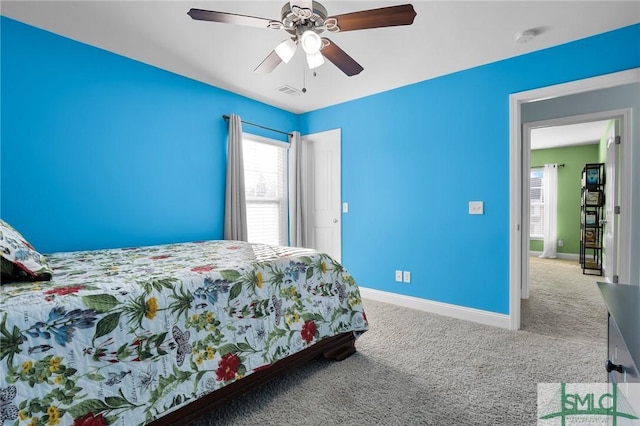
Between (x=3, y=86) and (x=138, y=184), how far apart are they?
104cm

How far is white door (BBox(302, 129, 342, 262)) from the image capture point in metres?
4.09

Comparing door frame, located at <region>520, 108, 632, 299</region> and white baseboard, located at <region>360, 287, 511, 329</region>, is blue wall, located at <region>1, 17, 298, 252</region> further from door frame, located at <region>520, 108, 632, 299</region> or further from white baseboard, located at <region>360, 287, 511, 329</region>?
door frame, located at <region>520, 108, 632, 299</region>

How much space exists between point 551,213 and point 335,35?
671cm

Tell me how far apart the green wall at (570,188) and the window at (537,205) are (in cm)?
33

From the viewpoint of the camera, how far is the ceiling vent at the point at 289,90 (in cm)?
341

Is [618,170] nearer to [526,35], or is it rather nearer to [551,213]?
[526,35]

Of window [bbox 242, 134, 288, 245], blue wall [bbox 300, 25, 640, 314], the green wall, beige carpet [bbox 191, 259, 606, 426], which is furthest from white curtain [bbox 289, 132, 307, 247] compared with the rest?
the green wall

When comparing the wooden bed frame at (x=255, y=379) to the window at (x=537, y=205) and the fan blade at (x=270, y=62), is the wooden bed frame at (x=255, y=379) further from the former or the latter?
the window at (x=537, y=205)

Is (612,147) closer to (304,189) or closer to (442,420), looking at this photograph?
(304,189)

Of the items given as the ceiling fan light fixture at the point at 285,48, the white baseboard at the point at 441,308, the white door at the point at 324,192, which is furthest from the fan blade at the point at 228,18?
the white baseboard at the point at 441,308

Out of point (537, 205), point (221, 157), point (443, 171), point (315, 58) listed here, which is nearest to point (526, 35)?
point (443, 171)

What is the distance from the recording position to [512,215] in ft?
9.21

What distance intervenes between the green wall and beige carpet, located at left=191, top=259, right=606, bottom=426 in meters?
4.22

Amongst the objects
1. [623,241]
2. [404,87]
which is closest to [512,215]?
[623,241]
